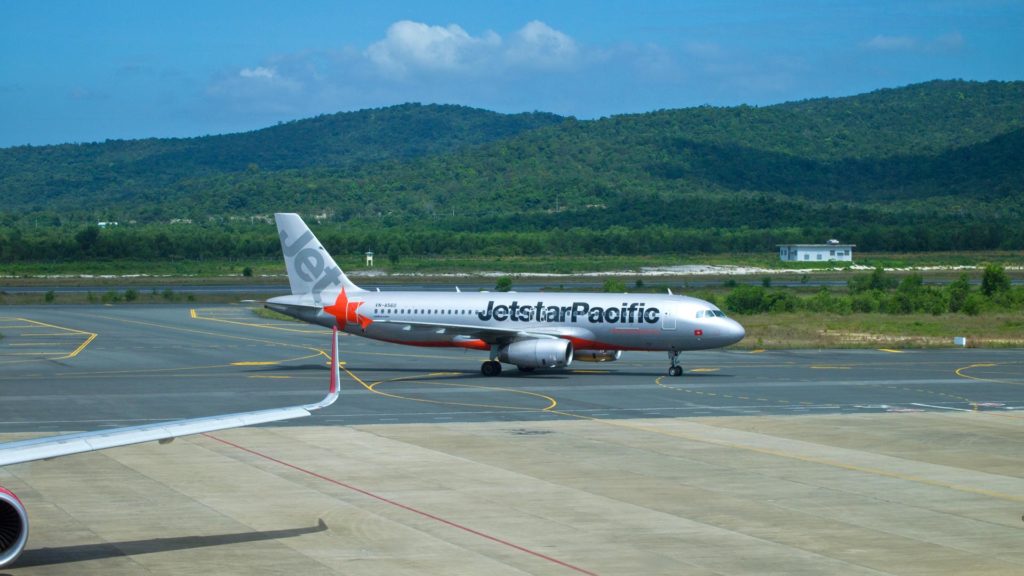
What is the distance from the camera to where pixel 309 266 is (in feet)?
187

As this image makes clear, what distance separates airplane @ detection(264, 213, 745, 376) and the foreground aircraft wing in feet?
110

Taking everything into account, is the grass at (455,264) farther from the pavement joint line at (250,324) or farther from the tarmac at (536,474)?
the tarmac at (536,474)

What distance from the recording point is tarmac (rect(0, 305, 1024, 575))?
20312 mm

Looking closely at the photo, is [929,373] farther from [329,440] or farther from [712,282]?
[712,282]

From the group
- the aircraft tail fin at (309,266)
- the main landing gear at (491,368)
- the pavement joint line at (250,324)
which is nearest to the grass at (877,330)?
the main landing gear at (491,368)

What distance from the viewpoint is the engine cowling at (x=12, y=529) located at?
1627 cm

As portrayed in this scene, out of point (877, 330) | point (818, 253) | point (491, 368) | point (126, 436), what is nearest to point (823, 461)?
point (126, 436)

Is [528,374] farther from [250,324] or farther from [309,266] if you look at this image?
[250,324]

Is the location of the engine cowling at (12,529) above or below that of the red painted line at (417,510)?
above

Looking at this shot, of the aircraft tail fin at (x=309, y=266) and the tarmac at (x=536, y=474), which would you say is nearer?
the tarmac at (x=536, y=474)

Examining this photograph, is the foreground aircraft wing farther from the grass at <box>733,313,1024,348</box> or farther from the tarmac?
the grass at <box>733,313,1024,348</box>

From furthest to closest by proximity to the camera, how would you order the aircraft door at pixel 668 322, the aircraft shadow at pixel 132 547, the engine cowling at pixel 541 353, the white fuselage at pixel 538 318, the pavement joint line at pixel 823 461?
the white fuselage at pixel 538 318
the aircraft door at pixel 668 322
the engine cowling at pixel 541 353
the pavement joint line at pixel 823 461
the aircraft shadow at pixel 132 547

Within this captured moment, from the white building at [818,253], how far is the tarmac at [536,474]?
11523 centimetres

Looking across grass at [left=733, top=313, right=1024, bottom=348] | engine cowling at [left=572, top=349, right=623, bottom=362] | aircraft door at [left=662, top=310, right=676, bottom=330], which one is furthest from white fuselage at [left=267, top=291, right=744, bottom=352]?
grass at [left=733, top=313, right=1024, bottom=348]
